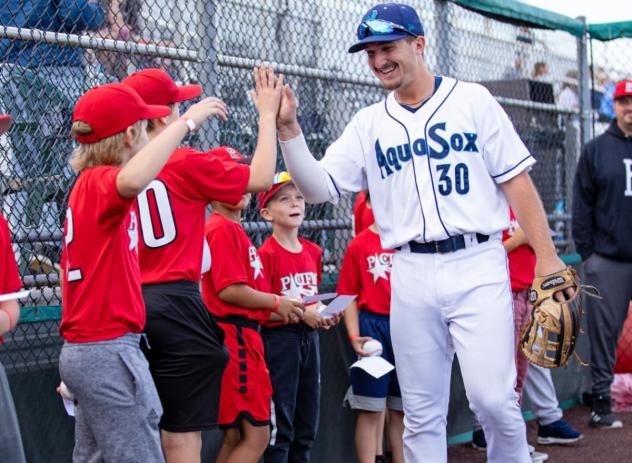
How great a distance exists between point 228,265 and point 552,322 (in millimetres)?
1448

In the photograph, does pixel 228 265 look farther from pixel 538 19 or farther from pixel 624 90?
pixel 538 19

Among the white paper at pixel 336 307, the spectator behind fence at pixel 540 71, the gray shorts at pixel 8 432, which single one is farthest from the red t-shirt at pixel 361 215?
the gray shorts at pixel 8 432

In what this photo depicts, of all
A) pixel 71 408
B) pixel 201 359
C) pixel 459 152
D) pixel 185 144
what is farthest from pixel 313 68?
pixel 71 408

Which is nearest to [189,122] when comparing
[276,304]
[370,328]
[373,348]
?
[276,304]

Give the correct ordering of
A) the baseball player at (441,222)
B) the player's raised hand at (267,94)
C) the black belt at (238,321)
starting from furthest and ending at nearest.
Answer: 1. the black belt at (238,321)
2. the baseball player at (441,222)
3. the player's raised hand at (267,94)

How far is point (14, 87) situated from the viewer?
4.36 m

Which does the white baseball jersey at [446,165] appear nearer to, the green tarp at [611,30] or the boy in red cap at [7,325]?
the boy in red cap at [7,325]

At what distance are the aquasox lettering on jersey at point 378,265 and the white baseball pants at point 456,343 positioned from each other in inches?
55.5

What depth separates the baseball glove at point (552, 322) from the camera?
404 centimetres

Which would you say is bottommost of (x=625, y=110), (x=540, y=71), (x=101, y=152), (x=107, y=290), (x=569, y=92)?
(x=107, y=290)

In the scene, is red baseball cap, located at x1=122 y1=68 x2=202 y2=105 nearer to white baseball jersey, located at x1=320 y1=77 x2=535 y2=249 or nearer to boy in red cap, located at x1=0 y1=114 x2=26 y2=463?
white baseball jersey, located at x1=320 y1=77 x2=535 y2=249

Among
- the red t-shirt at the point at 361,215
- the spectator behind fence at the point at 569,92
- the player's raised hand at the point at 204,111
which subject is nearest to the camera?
the player's raised hand at the point at 204,111

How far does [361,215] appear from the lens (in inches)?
235

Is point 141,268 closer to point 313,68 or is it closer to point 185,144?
point 185,144
